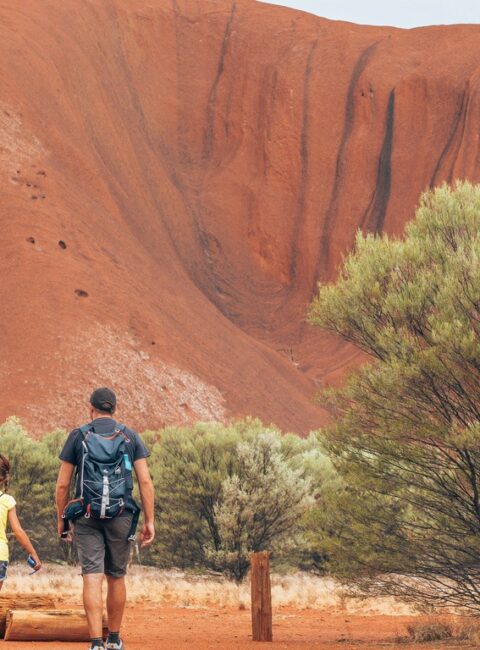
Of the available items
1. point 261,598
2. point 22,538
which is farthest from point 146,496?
point 261,598

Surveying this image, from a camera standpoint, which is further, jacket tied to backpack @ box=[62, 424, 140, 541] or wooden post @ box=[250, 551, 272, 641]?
wooden post @ box=[250, 551, 272, 641]

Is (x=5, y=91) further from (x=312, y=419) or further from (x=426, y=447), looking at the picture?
(x=426, y=447)

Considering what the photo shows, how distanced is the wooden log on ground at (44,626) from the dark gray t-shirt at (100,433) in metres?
3.46

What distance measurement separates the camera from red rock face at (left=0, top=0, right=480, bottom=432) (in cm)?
4572

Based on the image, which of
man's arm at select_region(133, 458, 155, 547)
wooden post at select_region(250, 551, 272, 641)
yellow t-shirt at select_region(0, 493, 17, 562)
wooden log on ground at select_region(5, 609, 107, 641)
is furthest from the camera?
wooden post at select_region(250, 551, 272, 641)

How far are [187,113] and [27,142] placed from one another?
2035 cm

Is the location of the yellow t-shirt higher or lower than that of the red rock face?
lower

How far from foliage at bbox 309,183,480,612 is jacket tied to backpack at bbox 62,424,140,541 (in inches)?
205

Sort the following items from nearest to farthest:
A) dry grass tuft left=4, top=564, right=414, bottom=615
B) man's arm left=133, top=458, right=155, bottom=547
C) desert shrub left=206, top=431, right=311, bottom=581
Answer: man's arm left=133, top=458, right=155, bottom=547 < dry grass tuft left=4, top=564, right=414, bottom=615 < desert shrub left=206, top=431, right=311, bottom=581

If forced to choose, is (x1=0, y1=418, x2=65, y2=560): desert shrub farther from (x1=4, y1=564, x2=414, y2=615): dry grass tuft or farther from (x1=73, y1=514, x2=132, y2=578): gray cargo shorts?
(x1=73, y1=514, x2=132, y2=578): gray cargo shorts

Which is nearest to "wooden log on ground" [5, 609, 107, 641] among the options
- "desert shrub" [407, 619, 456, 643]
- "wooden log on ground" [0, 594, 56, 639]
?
"wooden log on ground" [0, 594, 56, 639]

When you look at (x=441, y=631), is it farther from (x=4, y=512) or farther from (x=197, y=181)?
(x=197, y=181)

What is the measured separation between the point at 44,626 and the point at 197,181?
5911 cm

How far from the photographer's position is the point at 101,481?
24.5 feet
